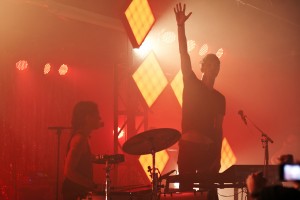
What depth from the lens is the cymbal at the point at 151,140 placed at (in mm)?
4277

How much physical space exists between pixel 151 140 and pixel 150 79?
471 cm

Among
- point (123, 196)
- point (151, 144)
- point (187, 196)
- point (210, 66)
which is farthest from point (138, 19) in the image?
point (123, 196)

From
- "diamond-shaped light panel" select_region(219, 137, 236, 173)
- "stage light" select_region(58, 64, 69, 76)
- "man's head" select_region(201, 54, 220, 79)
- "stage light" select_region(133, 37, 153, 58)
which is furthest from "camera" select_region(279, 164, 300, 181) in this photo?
"diamond-shaped light panel" select_region(219, 137, 236, 173)

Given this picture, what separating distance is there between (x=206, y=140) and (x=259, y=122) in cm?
841

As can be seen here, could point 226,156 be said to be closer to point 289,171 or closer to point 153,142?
point 153,142

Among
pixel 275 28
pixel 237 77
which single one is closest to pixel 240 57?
pixel 237 77

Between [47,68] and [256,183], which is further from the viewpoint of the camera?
[47,68]

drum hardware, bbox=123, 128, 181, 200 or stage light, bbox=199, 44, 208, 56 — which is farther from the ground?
stage light, bbox=199, 44, 208, 56

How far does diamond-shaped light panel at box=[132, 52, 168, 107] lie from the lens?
28.4ft

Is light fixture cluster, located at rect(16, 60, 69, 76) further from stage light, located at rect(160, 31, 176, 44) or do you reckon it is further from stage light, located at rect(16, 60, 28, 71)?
stage light, located at rect(160, 31, 176, 44)

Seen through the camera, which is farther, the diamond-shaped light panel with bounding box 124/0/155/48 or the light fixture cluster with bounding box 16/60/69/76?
the light fixture cluster with bounding box 16/60/69/76

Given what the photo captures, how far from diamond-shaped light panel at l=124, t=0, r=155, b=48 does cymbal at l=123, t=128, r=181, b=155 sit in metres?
3.44

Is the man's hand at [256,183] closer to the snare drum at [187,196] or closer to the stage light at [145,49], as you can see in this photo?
the snare drum at [187,196]

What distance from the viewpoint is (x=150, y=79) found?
9047 mm
